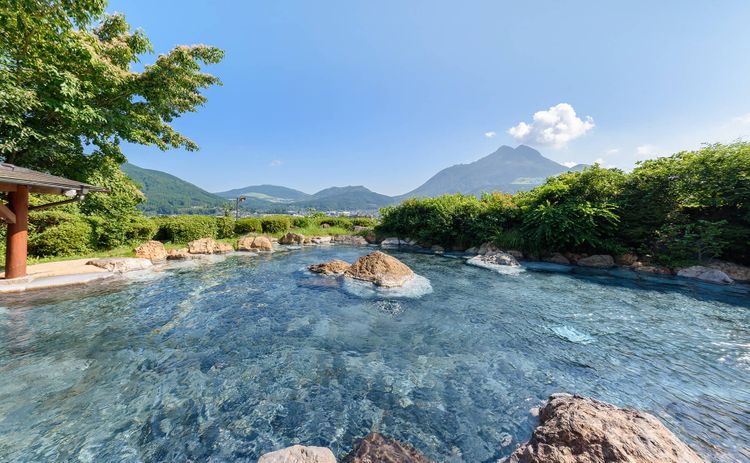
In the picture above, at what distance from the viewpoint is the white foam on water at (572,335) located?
16.9 feet

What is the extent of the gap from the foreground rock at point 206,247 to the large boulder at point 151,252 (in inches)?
54.5

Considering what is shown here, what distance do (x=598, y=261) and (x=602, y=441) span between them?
13.9 m

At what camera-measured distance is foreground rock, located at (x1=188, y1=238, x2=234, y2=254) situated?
14.0 metres

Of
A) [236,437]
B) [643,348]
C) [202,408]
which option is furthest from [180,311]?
[643,348]

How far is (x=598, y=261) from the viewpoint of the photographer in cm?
1274

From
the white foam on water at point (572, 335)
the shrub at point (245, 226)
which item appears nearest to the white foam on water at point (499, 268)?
the white foam on water at point (572, 335)

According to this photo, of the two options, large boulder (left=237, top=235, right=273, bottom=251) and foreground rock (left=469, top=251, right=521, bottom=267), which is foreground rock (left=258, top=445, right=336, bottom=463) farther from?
large boulder (left=237, top=235, right=273, bottom=251)

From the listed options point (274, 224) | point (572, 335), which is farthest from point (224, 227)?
point (572, 335)

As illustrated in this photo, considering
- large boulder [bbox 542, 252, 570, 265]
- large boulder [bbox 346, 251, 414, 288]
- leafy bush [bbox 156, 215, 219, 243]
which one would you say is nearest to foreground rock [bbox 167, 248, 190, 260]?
leafy bush [bbox 156, 215, 219, 243]

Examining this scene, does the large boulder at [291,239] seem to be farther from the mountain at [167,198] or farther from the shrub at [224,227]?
the mountain at [167,198]

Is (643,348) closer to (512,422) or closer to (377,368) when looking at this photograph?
(512,422)

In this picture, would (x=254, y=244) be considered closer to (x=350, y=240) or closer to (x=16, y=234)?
(x=350, y=240)

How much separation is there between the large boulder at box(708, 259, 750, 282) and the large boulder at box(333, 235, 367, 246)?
18.5 m

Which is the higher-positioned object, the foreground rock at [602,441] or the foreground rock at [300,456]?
the foreground rock at [602,441]
